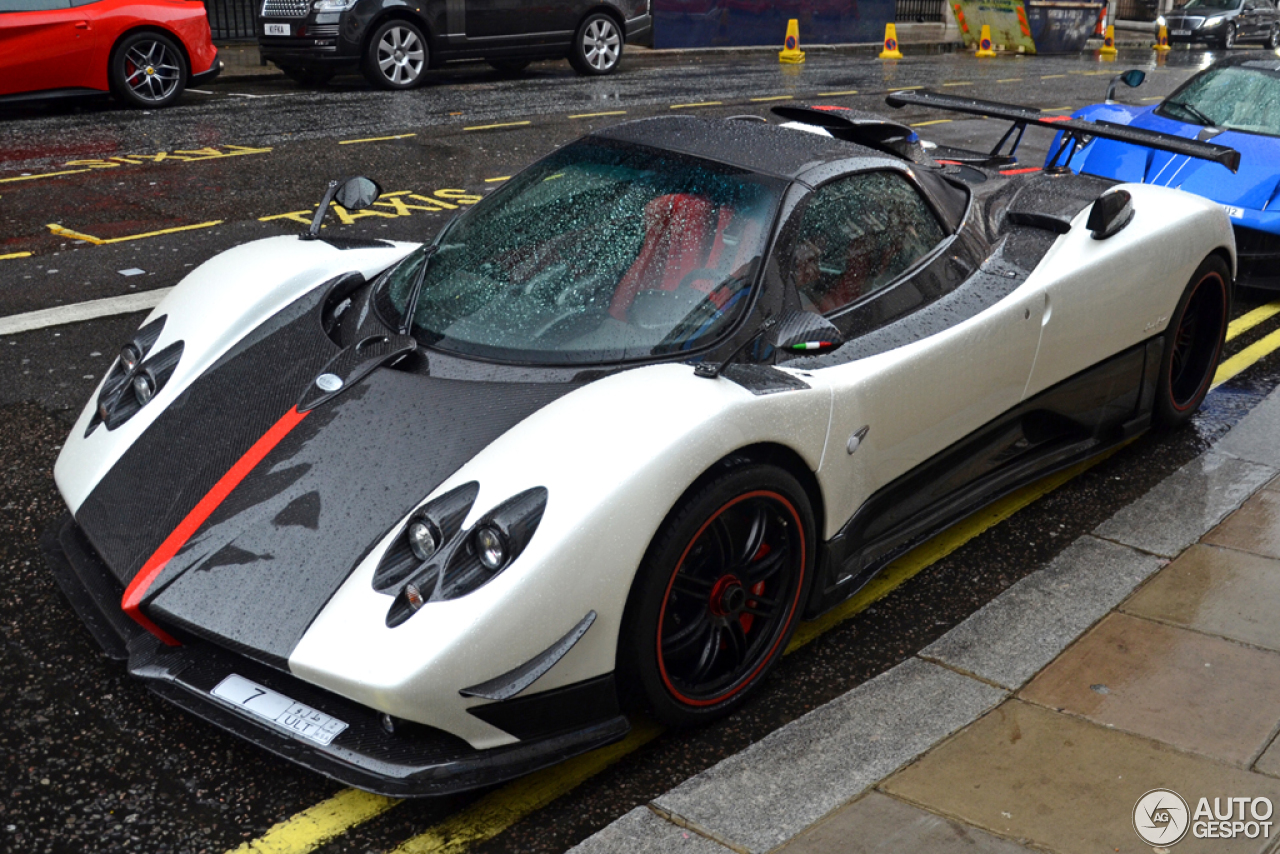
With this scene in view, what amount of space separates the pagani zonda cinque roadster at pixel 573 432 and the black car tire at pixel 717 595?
0.01 meters

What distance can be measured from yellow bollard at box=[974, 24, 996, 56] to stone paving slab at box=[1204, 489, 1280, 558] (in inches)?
834

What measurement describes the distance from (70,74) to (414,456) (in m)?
10.2

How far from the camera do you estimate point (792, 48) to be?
21078mm

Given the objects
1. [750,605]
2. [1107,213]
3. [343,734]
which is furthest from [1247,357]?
[343,734]

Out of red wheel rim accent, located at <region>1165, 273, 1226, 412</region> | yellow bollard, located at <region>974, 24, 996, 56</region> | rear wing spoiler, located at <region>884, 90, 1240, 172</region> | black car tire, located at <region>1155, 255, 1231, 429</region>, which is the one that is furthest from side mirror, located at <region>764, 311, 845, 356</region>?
yellow bollard, located at <region>974, 24, 996, 56</region>

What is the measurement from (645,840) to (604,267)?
Answer: 5.11ft

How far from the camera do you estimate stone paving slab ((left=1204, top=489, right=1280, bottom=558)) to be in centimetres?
424

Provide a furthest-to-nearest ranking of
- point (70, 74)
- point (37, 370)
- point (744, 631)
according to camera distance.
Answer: point (70, 74) < point (37, 370) < point (744, 631)

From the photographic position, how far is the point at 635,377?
3.13 meters

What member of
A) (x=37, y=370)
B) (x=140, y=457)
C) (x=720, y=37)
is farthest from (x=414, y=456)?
(x=720, y=37)

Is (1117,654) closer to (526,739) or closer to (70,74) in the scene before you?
(526,739)

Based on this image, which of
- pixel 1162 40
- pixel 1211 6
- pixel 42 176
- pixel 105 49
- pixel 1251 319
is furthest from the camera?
pixel 1211 6

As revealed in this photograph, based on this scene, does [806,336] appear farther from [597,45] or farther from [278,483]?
[597,45]

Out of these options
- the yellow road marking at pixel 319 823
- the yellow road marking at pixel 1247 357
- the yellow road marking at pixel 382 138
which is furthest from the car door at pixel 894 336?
the yellow road marking at pixel 382 138
